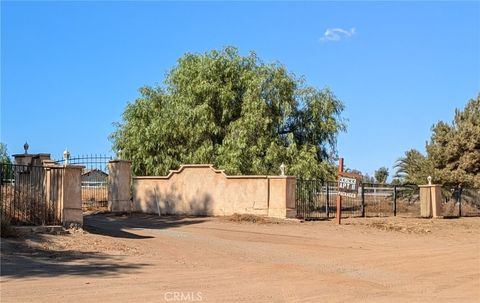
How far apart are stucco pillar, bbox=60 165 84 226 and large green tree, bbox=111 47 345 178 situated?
15.3 meters

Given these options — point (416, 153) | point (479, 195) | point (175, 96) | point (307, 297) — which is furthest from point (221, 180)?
point (416, 153)

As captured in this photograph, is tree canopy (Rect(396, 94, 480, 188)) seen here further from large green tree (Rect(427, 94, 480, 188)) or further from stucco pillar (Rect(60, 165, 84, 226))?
stucco pillar (Rect(60, 165, 84, 226))

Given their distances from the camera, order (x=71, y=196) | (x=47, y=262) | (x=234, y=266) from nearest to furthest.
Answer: (x=47, y=262) → (x=234, y=266) → (x=71, y=196)

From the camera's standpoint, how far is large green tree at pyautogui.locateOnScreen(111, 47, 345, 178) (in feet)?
107

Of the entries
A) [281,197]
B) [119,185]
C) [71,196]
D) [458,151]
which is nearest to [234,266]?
[71,196]

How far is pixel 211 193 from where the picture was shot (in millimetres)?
26766

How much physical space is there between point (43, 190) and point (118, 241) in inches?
105

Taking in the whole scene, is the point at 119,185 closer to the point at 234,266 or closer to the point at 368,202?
the point at 234,266

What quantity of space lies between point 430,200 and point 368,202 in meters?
3.89

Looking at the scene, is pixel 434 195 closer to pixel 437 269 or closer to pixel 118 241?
pixel 437 269

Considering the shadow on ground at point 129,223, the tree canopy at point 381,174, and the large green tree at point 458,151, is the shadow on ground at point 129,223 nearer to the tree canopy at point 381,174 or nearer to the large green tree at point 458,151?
the large green tree at point 458,151

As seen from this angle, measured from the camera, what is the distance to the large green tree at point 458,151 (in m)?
43.4

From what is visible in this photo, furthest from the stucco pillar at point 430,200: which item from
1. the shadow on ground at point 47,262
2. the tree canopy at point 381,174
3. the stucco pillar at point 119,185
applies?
the tree canopy at point 381,174

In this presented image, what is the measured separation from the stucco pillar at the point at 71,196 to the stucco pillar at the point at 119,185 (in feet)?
33.1
